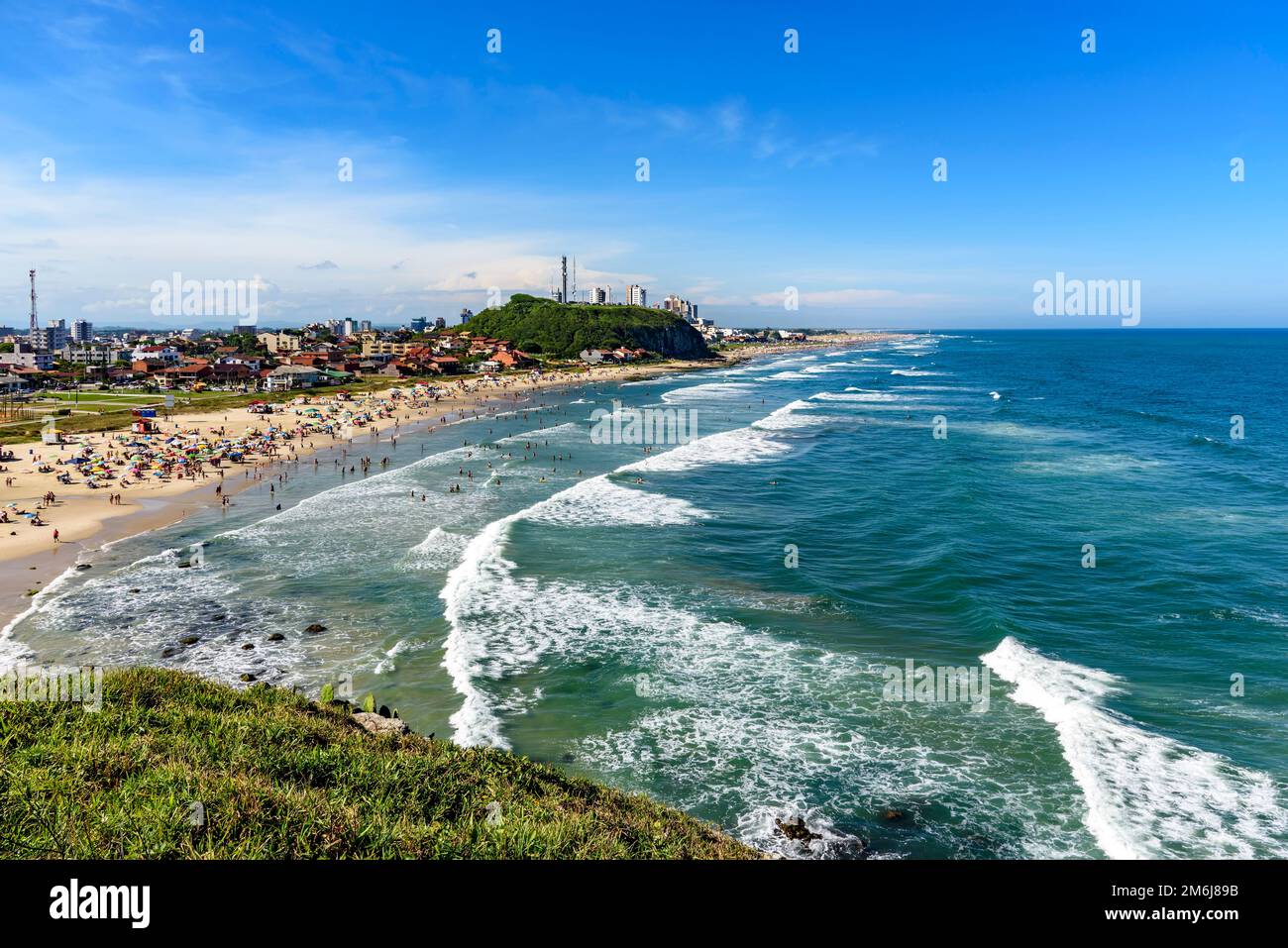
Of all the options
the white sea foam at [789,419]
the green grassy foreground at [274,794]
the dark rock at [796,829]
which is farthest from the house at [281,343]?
the dark rock at [796,829]

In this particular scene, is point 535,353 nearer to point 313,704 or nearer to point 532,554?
point 532,554

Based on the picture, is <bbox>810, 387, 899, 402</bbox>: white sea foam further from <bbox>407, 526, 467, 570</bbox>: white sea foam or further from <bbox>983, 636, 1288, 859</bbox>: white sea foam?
<bbox>983, 636, 1288, 859</bbox>: white sea foam

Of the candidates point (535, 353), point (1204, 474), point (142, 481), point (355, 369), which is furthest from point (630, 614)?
point (535, 353)

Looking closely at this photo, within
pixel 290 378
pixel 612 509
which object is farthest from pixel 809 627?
pixel 290 378

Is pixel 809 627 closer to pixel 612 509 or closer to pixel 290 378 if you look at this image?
pixel 612 509
